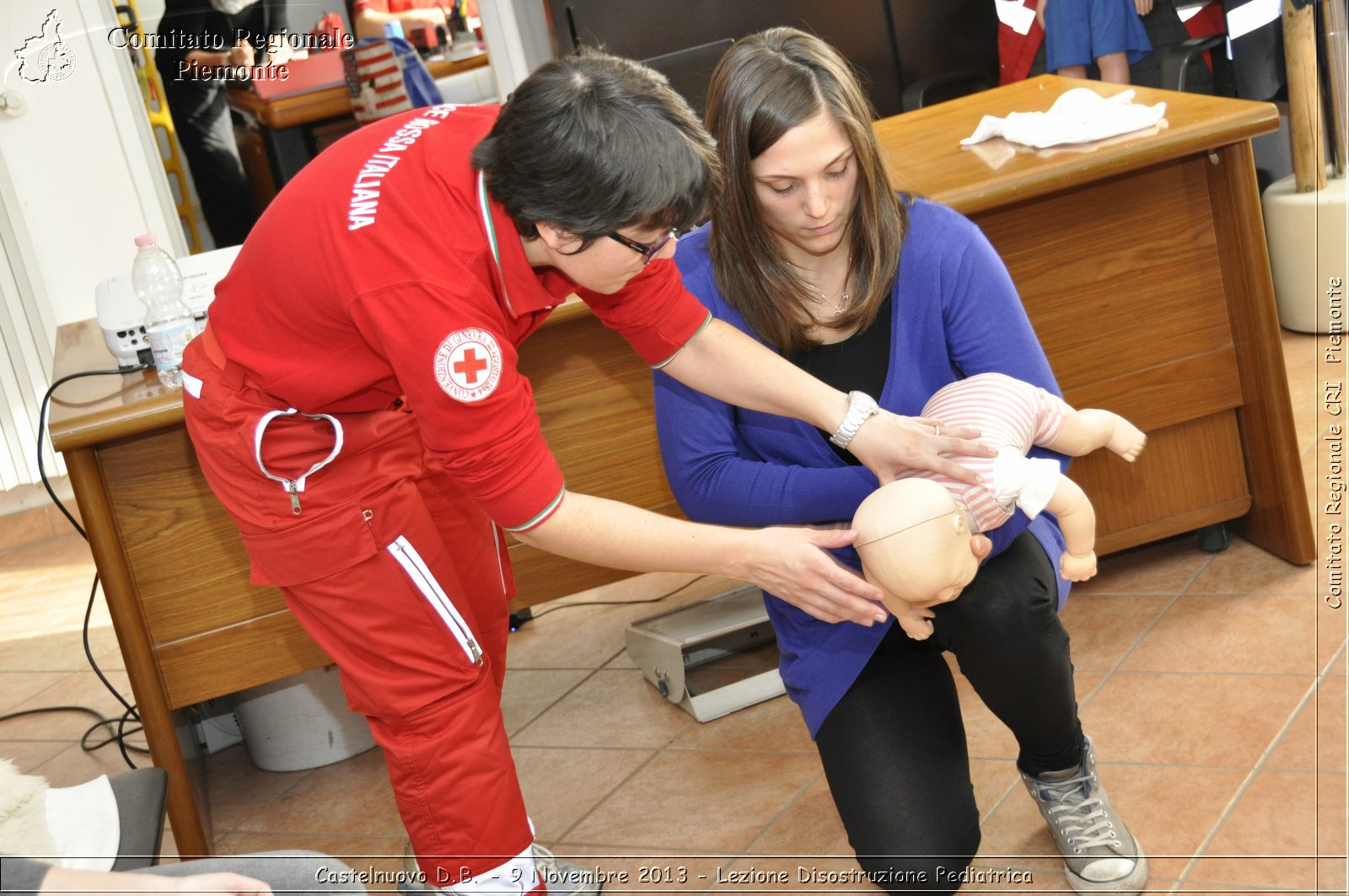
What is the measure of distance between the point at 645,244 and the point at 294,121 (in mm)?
3921

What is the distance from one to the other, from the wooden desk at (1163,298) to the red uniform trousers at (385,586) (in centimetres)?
109

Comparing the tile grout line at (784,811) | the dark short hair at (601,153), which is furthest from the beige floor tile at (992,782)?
the dark short hair at (601,153)

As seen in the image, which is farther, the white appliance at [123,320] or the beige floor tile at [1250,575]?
the beige floor tile at [1250,575]

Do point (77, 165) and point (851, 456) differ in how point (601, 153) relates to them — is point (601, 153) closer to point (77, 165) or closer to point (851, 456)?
point (851, 456)

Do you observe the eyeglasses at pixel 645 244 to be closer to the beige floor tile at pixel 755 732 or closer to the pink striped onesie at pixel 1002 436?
the pink striped onesie at pixel 1002 436

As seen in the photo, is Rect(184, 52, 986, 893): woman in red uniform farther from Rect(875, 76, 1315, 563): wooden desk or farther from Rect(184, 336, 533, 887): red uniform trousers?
Rect(875, 76, 1315, 563): wooden desk

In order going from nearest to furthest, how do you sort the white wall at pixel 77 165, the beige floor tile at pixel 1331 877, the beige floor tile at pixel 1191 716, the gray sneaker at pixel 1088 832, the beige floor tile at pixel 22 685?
the beige floor tile at pixel 1331 877 < the gray sneaker at pixel 1088 832 < the beige floor tile at pixel 1191 716 < the beige floor tile at pixel 22 685 < the white wall at pixel 77 165

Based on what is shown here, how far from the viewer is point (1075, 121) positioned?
2271 mm

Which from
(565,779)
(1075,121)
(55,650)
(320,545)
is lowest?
(565,779)

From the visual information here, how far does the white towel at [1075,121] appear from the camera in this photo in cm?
222

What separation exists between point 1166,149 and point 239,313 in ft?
5.09

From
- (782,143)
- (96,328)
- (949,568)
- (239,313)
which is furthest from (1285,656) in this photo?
(96,328)

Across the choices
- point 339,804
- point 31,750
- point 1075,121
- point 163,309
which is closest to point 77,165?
point 31,750

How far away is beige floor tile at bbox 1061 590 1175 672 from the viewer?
7.24ft
